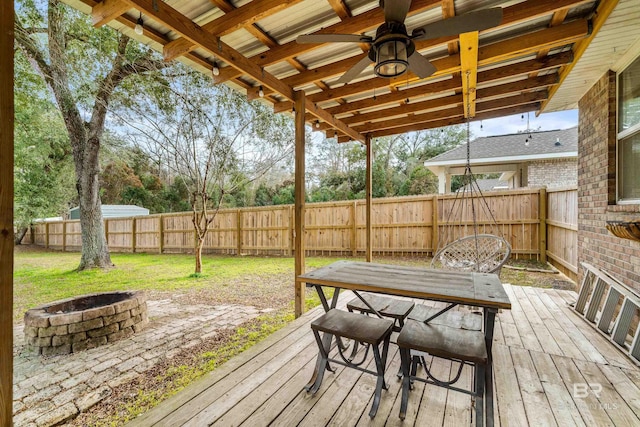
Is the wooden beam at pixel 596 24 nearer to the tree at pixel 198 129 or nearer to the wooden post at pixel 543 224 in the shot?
the wooden post at pixel 543 224

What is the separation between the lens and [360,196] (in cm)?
1438

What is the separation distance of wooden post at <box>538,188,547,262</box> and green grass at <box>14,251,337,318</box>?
488 centimetres

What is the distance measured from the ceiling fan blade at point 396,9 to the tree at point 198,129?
5.24m

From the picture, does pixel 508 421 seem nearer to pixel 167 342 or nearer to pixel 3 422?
pixel 3 422

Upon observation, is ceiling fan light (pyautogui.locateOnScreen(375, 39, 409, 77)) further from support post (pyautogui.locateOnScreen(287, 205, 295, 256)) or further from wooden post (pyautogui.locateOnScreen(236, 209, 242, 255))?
wooden post (pyautogui.locateOnScreen(236, 209, 242, 255))

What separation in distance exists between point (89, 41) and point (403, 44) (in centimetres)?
756

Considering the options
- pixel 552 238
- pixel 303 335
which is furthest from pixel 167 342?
pixel 552 238

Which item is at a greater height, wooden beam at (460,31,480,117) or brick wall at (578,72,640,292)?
wooden beam at (460,31,480,117)

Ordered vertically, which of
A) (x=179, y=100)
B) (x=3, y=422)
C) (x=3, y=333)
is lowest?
(x=3, y=422)

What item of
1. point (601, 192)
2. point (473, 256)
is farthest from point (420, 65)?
point (473, 256)

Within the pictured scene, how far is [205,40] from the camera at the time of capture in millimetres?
2170

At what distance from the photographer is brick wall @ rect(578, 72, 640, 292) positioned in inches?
98.6

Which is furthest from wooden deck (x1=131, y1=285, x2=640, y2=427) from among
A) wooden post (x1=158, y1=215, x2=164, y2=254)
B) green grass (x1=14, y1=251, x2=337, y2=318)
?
wooden post (x1=158, y1=215, x2=164, y2=254)

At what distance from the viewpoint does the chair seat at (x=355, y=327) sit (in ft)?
5.28
